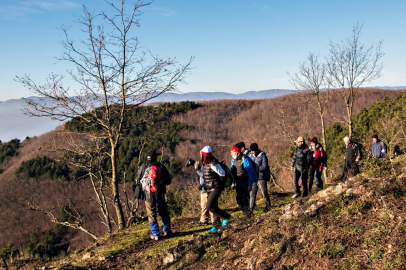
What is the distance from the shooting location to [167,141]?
233 feet

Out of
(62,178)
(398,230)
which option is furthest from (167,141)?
(398,230)

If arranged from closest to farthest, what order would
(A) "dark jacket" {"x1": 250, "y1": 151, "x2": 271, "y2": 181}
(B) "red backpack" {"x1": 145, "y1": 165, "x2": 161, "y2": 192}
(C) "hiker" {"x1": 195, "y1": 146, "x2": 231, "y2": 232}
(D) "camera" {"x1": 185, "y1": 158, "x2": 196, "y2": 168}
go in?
(C) "hiker" {"x1": 195, "y1": 146, "x2": 231, "y2": 232}
(B) "red backpack" {"x1": 145, "y1": 165, "x2": 161, "y2": 192}
(D) "camera" {"x1": 185, "y1": 158, "x2": 196, "y2": 168}
(A) "dark jacket" {"x1": 250, "y1": 151, "x2": 271, "y2": 181}

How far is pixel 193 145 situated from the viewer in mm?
73875

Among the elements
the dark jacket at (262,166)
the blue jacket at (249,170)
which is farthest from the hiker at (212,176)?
the dark jacket at (262,166)

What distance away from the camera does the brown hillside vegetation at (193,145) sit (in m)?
37.5

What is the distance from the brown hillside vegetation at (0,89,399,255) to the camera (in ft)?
123

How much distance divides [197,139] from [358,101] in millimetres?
42586

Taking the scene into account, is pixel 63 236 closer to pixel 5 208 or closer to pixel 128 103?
pixel 5 208

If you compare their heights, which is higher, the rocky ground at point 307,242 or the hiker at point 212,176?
the hiker at point 212,176

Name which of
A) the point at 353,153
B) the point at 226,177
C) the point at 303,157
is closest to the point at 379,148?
the point at 353,153

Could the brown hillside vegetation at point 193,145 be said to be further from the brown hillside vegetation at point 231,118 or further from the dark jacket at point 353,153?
the dark jacket at point 353,153

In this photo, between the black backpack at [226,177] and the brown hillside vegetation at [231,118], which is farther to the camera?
the brown hillside vegetation at [231,118]

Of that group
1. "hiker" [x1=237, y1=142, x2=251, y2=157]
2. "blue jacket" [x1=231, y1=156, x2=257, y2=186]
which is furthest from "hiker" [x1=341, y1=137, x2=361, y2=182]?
"blue jacket" [x1=231, y1=156, x2=257, y2=186]

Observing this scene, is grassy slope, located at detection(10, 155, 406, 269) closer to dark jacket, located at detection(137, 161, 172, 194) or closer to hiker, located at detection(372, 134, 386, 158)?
dark jacket, located at detection(137, 161, 172, 194)
